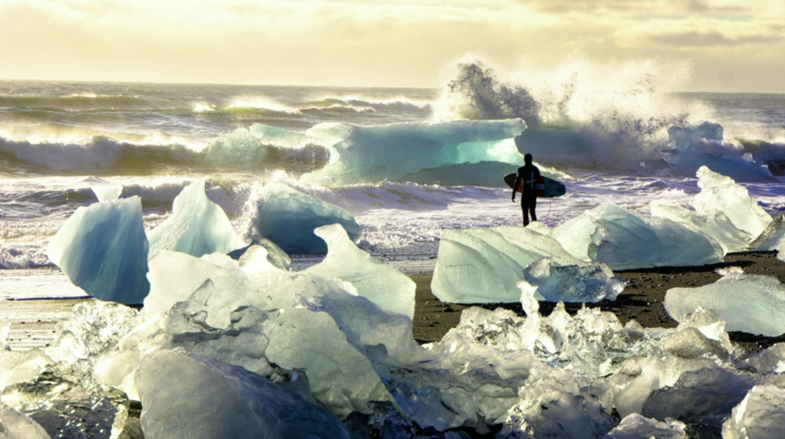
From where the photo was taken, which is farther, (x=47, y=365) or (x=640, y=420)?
(x=47, y=365)

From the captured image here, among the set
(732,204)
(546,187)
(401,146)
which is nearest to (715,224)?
(732,204)

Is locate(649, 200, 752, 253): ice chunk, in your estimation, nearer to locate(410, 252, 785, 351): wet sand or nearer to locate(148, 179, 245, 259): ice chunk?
locate(410, 252, 785, 351): wet sand

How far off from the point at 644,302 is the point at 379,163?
10.5 meters

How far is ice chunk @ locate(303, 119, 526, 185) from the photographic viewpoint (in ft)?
48.9

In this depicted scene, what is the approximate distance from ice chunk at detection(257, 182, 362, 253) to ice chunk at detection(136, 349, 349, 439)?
561cm

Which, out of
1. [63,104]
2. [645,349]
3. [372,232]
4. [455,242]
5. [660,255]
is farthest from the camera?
[63,104]

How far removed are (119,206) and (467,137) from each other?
1045 cm

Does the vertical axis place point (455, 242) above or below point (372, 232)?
above

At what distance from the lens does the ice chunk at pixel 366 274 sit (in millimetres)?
3613

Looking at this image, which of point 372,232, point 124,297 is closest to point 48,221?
point 372,232

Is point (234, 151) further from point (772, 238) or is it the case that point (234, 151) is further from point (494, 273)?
point (494, 273)

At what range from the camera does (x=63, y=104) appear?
30.8 meters

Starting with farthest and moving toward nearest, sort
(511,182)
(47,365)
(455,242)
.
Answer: (511,182), (455,242), (47,365)

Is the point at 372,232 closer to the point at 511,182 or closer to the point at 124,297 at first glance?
the point at 511,182
